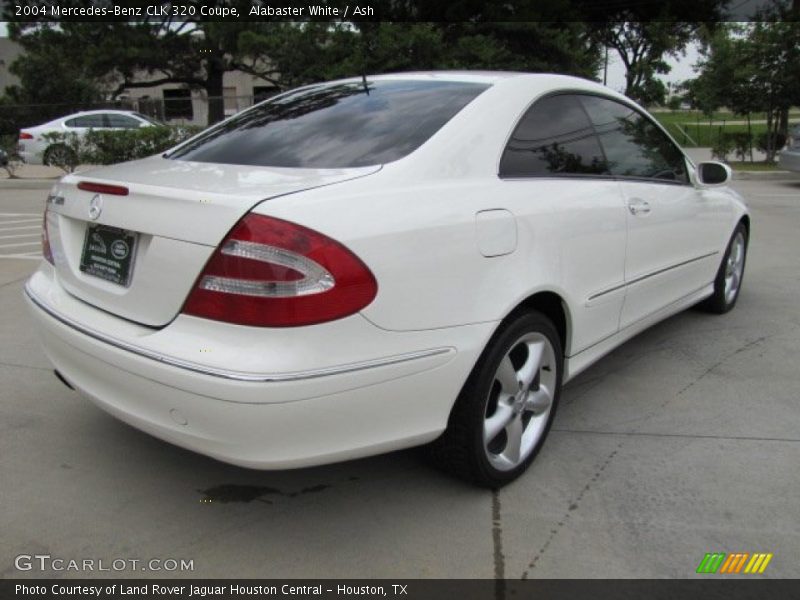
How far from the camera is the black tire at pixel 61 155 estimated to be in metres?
15.5

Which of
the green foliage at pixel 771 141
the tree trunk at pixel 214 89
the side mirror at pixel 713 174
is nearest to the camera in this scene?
the side mirror at pixel 713 174

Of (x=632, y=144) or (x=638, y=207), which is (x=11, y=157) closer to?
(x=632, y=144)

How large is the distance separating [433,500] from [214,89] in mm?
28312

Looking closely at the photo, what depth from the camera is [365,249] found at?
2121 millimetres

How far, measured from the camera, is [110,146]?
15.1 m

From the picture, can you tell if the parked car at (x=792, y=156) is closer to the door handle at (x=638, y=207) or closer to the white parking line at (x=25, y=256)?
the door handle at (x=638, y=207)

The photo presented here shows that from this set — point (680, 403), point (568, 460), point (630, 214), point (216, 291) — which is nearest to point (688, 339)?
point (680, 403)

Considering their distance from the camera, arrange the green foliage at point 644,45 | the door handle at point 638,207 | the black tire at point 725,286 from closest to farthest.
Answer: the door handle at point 638,207
the black tire at point 725,286
the green foliage at point 644,45

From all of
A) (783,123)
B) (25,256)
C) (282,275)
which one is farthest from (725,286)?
(783,123)

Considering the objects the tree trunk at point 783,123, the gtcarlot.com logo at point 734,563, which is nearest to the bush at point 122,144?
the gtcarlot.com logo at point 734,563

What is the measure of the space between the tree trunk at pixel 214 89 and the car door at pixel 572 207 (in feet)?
73.1

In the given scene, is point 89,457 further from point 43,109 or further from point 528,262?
point 43,109

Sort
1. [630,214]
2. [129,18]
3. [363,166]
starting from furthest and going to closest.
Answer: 1. [129,18]
2. [630,214]
3. [363,166]

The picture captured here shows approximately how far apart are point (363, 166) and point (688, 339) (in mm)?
2964
